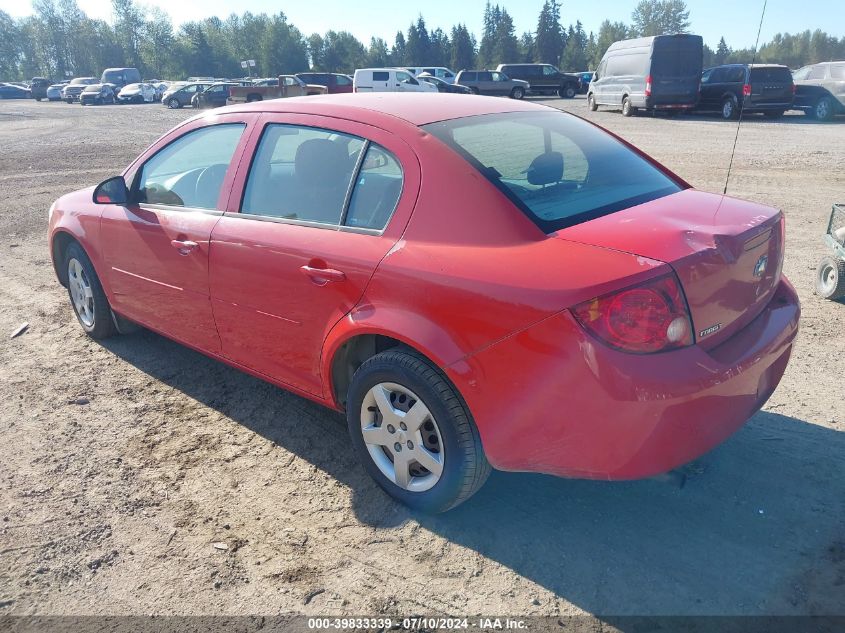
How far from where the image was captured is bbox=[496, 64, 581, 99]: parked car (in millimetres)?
40188

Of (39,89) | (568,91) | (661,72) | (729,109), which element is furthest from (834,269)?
(39,89)

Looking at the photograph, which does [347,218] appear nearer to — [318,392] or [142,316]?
[318,392]

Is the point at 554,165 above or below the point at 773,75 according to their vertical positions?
below

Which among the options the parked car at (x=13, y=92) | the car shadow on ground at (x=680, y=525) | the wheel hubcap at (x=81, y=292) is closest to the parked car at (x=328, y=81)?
the wheel hubcap at (x=81, y=292)

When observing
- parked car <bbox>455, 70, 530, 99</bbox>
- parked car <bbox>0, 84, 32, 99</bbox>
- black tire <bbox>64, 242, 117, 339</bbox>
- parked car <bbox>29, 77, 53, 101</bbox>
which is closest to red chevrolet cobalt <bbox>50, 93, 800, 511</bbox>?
black tire <bbox>64, 242, 117, 339</bbox>

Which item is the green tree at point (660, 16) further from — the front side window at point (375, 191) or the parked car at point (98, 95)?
the front side window at point (375, 191)

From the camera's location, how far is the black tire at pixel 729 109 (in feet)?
70.9

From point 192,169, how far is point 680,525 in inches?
126

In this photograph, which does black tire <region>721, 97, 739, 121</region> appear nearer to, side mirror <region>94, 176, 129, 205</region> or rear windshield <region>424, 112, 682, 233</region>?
rear windshield <region>424, 112, 682, 233</region>

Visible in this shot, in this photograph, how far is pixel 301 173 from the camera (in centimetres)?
343

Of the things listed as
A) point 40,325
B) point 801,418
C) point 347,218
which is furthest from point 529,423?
point 40,325

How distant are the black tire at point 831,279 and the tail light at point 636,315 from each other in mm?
3611

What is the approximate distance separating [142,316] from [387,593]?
2.67 metres

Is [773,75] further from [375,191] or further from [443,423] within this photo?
[443,423]
